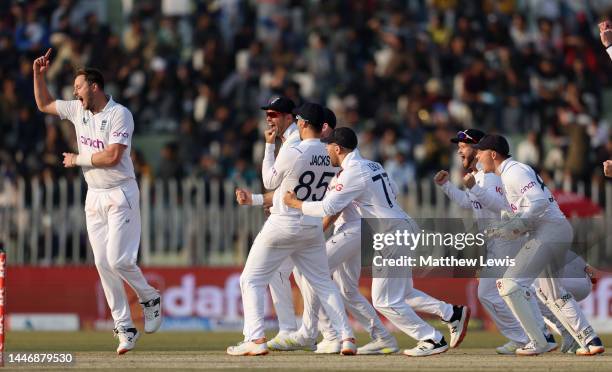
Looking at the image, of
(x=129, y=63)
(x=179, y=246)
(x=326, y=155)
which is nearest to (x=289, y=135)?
(x=326, y=155)

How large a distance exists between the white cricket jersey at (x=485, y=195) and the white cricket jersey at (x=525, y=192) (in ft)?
3.34

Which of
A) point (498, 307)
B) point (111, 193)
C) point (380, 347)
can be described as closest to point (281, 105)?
point (111, 193)

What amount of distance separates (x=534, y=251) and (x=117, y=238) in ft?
14.2

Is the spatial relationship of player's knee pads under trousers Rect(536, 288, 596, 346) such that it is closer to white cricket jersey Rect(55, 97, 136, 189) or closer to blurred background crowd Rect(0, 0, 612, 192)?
white cricket jersey Rect(55, 97, 136, 189)

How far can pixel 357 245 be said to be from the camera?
1578 centimetres

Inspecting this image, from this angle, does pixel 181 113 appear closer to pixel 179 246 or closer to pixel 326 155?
pixel 179 246

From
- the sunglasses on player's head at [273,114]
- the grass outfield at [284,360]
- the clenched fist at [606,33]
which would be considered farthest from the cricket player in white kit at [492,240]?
the clenched fist at [606,33]

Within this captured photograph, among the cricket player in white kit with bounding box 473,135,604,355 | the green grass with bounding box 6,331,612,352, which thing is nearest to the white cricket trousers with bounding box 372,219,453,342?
the cricket player in white kit with bounding box 473,135,604,355

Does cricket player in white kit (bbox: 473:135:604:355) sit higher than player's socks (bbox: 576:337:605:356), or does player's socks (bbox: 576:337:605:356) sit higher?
cricket player in white kit (bbox: 473:135:604:355)

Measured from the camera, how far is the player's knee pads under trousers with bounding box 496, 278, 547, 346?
15.0 m

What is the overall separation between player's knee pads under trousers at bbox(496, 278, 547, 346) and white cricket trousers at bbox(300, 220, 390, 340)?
1.51 meters

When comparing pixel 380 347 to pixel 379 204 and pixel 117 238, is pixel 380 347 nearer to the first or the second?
pixel 379 204

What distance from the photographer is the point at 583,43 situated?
2855 centimetres

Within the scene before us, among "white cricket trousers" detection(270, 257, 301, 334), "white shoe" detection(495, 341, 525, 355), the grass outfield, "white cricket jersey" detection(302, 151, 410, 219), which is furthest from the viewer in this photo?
"white cricket trousers" detection(270, 257, 301, 334)
